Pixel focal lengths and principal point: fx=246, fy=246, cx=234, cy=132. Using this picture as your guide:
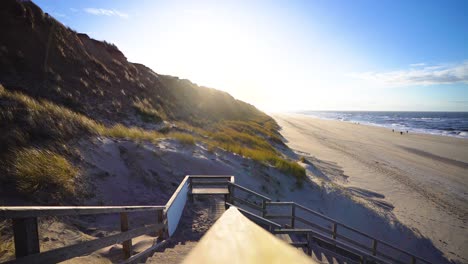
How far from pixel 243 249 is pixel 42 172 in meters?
6.56

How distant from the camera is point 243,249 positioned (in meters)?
0.95

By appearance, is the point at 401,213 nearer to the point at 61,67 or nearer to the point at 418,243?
the point at 418,243

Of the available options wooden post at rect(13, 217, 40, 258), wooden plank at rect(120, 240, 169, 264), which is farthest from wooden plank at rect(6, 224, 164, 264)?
wooden plank at rect(120, 240, 169, 264)

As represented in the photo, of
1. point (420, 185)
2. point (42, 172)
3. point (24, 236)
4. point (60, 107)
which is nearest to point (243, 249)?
point (24, 236)

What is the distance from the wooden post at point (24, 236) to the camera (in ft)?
7.17

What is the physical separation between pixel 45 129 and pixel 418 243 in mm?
15266

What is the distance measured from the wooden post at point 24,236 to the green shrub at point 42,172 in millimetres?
3846

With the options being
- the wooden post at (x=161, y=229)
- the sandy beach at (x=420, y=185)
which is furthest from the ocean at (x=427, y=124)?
the wooden post at (x=161, y=229)

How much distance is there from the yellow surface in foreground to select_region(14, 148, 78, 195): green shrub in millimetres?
6002

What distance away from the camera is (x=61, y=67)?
1688 cm

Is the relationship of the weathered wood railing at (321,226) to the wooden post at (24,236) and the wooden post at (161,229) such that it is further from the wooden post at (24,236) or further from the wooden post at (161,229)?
the wooden post at (24,236)

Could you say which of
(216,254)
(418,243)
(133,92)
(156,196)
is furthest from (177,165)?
(133,92)

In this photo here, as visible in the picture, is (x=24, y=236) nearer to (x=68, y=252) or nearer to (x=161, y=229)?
(x=68, y=252)

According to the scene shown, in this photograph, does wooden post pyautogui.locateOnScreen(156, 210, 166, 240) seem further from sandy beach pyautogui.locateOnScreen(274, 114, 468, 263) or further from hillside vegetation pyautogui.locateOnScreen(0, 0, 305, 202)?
sandy beach pyautogui.locateOnScreen(274, 114, 468, 263)
